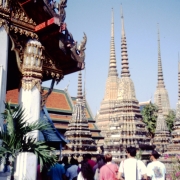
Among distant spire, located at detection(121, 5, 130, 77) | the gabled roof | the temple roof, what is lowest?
the temple roof

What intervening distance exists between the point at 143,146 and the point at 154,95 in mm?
37240

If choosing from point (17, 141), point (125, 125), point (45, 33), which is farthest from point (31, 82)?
point (125, 125)

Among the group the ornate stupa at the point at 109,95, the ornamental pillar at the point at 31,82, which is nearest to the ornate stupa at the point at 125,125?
the ornamental pillar at the point at 31,82

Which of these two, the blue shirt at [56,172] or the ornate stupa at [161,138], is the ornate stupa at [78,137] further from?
the blue shirt at [56,172]

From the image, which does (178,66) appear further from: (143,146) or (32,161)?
(32,161)

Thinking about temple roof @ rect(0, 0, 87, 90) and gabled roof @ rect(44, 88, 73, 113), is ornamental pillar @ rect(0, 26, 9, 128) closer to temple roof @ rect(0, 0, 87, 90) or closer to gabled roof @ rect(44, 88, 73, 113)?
temple roof @ rect(0, 0, 87, 90)

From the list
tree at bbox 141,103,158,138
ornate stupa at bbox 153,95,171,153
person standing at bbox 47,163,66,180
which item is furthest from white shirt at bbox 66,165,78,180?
tree at bbox 141,103,158,138

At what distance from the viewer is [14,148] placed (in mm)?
4871

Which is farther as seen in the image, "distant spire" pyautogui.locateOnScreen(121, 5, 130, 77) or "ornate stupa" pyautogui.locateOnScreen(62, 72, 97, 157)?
"distant spire" pyautogui.locateOnScreen(121, 5, 130, 77)

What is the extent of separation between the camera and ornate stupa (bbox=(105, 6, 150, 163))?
19.9m

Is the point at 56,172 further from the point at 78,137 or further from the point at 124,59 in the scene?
the point at 124,59

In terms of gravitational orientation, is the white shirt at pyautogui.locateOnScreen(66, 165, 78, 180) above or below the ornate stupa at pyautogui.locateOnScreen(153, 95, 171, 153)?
below

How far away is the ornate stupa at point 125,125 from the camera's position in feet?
65.2

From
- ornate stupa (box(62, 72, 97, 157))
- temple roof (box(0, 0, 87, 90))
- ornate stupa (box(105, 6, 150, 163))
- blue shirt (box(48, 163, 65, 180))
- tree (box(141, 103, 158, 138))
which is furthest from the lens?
tree (box(141, 103, 158, 138))
